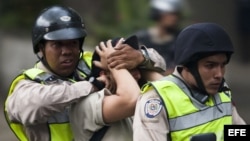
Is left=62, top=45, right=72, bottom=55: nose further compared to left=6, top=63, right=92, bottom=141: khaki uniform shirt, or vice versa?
left=62, top=45, right=72, bottom=55: nose

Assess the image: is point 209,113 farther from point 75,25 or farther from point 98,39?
point 98,39

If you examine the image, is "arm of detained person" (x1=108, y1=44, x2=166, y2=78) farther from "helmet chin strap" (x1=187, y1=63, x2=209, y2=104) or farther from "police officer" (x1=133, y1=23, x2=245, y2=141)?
"helmet chin strap" (x1=187, y1=63, x2=209, y2=104)

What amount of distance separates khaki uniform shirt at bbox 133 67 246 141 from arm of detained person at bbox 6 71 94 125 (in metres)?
0.46

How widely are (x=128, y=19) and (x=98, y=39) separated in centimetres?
58

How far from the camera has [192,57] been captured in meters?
5.00

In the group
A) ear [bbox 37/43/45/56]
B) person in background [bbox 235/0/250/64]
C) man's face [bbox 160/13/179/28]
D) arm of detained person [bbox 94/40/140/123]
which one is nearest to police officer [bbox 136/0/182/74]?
man's face [bbox 160/13/179/28]

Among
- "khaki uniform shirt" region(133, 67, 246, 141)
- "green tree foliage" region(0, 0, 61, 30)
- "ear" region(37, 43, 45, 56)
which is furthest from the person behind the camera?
"green tree foliage" region(0, 0, 61, 30)

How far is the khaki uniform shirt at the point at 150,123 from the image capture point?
16.0ft

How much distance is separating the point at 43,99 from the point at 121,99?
435 millimetres

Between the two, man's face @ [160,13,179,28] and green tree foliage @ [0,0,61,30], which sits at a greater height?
man's face @ [160,13,179,28]

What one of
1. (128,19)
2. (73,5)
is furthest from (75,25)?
(73,5)

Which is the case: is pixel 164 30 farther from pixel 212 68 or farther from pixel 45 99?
pixel 212 68

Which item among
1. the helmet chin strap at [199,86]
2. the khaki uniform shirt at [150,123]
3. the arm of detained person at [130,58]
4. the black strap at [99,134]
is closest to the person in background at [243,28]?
the arm of detained person at [130,58]

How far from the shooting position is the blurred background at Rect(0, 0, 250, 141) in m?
14.1
